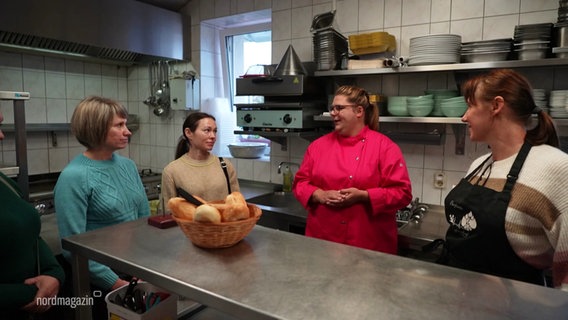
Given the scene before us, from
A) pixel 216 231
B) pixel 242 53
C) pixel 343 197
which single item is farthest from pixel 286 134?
pixel 216 231

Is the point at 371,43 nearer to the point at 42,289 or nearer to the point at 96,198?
the point at 96,198

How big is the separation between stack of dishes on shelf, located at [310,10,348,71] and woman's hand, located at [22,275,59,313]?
179 centimetres

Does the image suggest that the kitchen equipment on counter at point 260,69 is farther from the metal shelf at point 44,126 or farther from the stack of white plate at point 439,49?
the metal shelf at point 44,126

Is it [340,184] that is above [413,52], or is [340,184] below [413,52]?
below

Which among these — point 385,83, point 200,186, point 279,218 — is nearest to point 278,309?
point 200,186

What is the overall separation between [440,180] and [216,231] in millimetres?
1845

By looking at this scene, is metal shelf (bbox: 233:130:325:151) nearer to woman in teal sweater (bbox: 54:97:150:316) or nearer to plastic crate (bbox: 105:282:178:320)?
woman in teal sweater (bbox: 54:97:150:316)

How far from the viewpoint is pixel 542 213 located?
3.40 feet

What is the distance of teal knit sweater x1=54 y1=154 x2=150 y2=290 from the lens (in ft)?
4.66

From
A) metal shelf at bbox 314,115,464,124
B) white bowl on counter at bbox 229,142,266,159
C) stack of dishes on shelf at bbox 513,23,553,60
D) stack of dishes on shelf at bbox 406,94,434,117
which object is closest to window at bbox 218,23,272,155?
white bowl on counter at bbox 229,142,266,159

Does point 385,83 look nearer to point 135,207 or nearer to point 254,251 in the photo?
point 135,207

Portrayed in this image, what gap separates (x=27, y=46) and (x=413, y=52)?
256cm

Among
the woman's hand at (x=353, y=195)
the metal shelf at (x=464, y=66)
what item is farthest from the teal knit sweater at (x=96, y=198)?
the metal shelf at (x=464, y=66)

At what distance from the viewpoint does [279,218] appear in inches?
95.7
